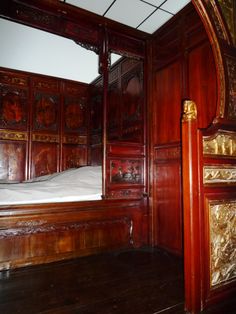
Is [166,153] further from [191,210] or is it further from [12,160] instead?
[12,160]

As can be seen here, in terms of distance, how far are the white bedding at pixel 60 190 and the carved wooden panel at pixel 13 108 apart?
63.5 inches

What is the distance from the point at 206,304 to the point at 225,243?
418 millimetres

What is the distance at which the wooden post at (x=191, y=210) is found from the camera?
1451 millimetres

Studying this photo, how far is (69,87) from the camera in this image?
4340 millimetres

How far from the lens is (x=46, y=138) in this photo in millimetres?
4102

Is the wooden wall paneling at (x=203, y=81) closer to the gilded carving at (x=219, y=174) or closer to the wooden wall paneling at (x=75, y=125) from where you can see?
the gilded carving at (x=219, y=174)

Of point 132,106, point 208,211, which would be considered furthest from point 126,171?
point 208,211

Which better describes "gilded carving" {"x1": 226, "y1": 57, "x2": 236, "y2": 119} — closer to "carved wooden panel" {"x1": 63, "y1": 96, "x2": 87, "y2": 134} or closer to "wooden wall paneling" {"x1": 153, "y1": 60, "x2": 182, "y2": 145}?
"wooden wall paneling" {"x1": 153, "y1": 60, "x2": 182, "y2": 145}

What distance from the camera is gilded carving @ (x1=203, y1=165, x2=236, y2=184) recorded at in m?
1.56

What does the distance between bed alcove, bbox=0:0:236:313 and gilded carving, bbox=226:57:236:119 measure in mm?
18

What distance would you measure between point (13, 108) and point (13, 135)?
Answer: 1.54ft

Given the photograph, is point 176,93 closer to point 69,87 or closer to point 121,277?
point 121,277

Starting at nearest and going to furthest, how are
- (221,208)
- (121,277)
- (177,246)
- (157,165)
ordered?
(221,208)
(121,277)
(177,246)
(157,165)

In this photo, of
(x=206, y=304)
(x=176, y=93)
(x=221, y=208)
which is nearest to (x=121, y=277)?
(x=206, y=304)
